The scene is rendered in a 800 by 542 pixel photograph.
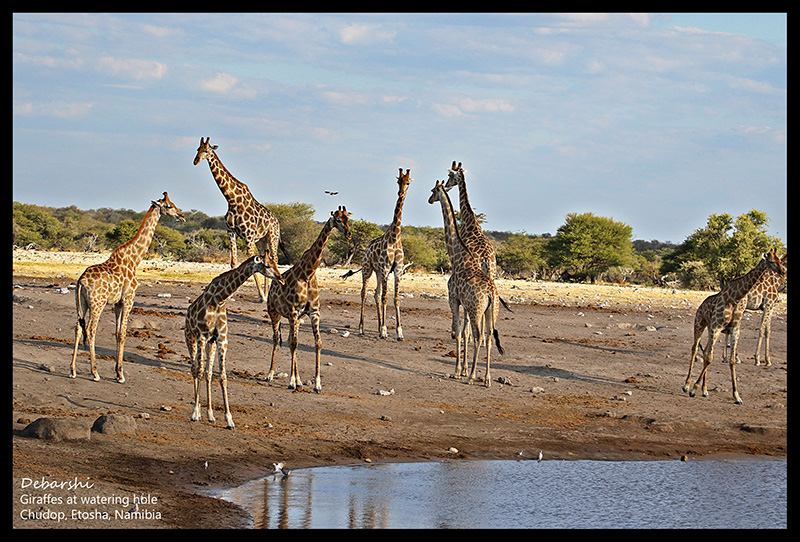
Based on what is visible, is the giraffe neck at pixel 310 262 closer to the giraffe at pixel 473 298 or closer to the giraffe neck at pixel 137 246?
the giraffe neck at pixel 137 246

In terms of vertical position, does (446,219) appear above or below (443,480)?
above

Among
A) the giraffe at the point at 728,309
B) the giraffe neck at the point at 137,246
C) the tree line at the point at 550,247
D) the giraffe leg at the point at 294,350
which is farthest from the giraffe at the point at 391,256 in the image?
the tree line at the point at 550,247

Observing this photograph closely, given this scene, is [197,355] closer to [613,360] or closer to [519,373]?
[519,373]

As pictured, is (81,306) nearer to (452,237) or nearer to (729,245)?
(452,237)

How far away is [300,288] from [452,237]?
393 centimetres

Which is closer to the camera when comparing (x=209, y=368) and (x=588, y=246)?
(x=209, y=368)

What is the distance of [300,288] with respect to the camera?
11.7 m

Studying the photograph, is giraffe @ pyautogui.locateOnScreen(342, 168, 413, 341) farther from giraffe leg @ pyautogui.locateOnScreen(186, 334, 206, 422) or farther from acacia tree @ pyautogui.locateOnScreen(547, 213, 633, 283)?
acacia tree @ pyautogui.locateOnScreen(547, 213, 633, 283)

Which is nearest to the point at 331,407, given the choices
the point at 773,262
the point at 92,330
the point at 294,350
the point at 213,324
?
the point at 294,350

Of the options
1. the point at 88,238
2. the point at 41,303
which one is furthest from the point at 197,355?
the point at 88,238

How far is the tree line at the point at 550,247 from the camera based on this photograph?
123 feet

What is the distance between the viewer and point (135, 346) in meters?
13.3

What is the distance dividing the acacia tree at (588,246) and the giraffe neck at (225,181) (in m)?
27.3

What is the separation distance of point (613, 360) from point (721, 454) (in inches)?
224
